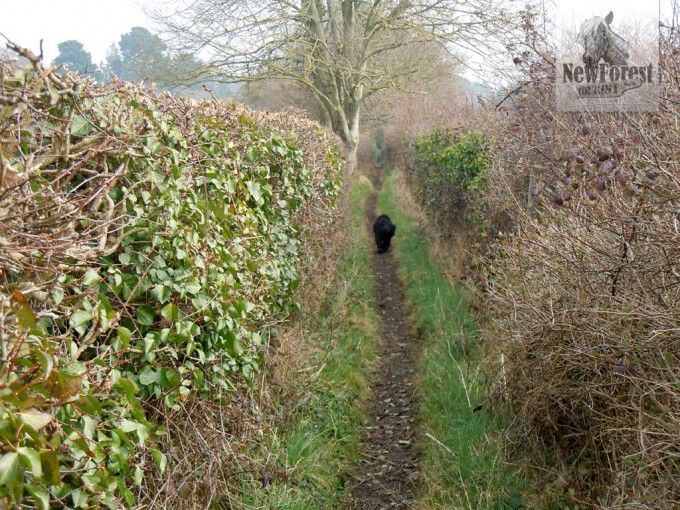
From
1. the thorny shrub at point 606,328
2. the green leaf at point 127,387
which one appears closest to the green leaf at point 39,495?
the green leaf at point 127,387

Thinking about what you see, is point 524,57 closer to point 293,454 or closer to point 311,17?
point 293,454

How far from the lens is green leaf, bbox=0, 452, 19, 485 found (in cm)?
163

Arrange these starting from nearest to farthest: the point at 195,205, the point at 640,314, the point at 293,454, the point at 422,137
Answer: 1. the point at 640,314
2. the point at 195,205
3. the point at 293,454
4. the point at 422,137

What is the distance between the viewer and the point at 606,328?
3254 mm

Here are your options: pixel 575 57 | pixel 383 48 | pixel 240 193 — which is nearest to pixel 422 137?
pixel 383 48

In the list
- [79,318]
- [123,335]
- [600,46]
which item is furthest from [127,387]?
[600,46]

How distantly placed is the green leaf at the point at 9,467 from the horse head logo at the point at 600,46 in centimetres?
651

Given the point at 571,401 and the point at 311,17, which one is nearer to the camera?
the point at 571,401

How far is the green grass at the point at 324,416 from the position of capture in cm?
411

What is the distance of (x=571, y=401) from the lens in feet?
11.6

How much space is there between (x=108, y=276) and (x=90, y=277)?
0.96ft

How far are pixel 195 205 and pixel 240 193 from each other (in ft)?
3.99

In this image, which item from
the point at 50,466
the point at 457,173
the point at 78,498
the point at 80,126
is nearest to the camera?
the point at 50,466

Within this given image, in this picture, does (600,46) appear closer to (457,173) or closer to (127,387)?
(457,173)
